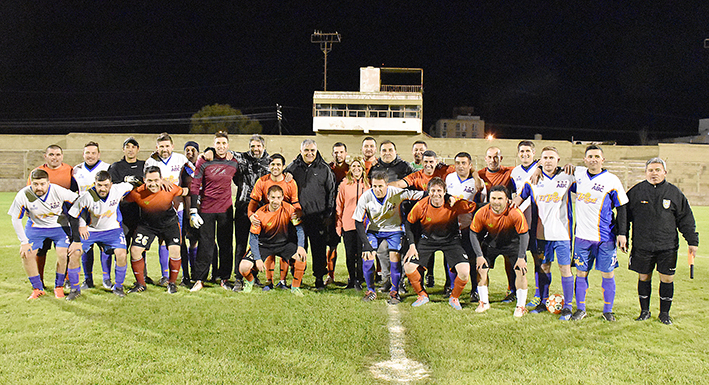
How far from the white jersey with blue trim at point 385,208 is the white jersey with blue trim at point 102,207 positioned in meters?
2.92

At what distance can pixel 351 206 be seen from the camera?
5688 millimetres

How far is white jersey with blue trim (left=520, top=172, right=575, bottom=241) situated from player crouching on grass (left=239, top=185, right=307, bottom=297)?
283cm

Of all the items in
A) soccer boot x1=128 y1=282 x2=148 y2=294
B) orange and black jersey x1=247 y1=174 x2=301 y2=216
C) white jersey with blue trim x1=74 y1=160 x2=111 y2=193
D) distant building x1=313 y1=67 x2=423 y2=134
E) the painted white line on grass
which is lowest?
the painted white line on grass

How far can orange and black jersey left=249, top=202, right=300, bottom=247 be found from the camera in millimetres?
5559

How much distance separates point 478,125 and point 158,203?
74522mm

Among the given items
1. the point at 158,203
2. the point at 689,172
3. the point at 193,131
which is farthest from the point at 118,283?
the point at 193,131

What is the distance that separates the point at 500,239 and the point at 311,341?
2.44 m

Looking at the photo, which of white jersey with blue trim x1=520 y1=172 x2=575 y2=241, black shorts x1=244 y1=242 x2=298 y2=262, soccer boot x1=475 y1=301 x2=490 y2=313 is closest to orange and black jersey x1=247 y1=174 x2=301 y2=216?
black shorts x1=244 y1=242 x2=298 y2=262

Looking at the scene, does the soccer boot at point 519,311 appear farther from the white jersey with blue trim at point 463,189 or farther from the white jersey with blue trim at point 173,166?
the white jersey with blue trim at point 173,166

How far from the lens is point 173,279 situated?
5.54 m

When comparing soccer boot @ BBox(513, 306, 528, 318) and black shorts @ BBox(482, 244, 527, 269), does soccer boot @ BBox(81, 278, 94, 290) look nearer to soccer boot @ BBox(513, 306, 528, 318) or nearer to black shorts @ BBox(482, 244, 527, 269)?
black shorts @ BBox(482, 244, 527, 269)

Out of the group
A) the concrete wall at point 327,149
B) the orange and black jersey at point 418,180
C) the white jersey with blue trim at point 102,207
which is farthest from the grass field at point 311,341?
the concrete wall at point 327,149

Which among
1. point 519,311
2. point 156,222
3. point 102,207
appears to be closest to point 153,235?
point 156,222

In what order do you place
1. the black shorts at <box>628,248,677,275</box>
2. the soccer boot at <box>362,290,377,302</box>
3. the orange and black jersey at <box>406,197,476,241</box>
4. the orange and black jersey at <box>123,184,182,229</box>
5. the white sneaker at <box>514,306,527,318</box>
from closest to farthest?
the black shorts at <box>628,248,677,275</box>
the white sneaker at <box>514,306,527,318</box>
the orange and black jersey at <box>406,197,476,241</box>
the soccer boot at <box>362,290,377,302</box>
the orange and black jersey at <box>123,184,182,229</box>
